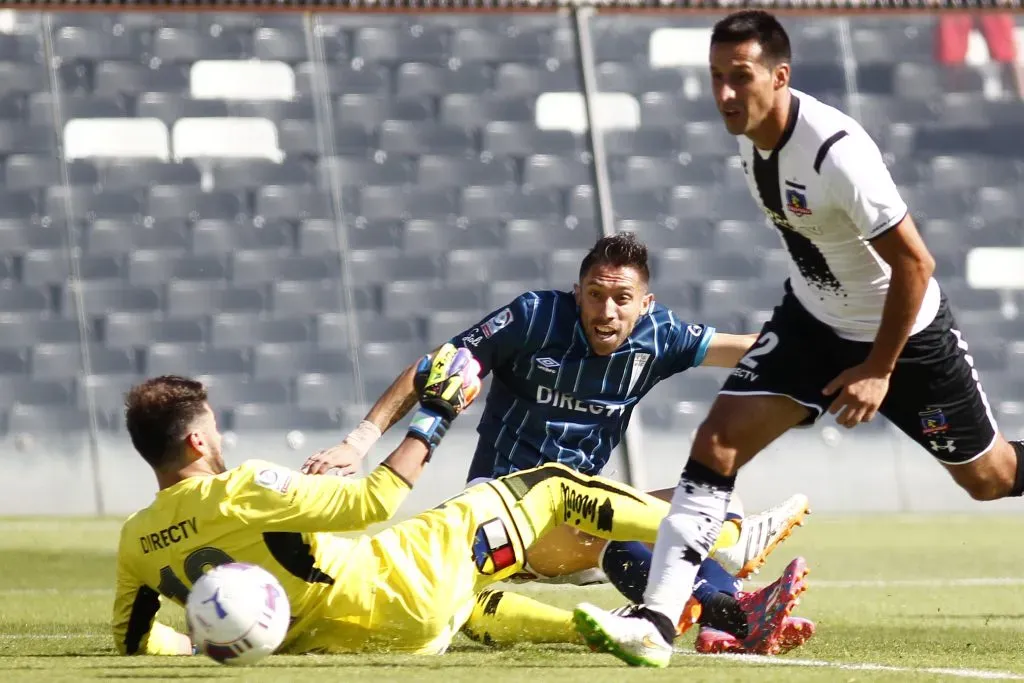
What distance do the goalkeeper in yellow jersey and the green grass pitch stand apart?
129mm

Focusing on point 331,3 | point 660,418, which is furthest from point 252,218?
point 660,418

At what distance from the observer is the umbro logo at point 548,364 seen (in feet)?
19.2

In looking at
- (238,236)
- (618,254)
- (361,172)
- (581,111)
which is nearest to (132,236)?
(238,236)

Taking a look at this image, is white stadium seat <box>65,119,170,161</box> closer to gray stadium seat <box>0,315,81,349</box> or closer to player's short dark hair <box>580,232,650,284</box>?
gray stadium seat <box>0,315,81,349</box>

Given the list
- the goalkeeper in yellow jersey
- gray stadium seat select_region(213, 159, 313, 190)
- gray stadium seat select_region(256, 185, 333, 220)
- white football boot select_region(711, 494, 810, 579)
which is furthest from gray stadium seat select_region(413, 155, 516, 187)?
the goalkeeper in yellow jersey

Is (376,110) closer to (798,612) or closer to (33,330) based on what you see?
(33,330)

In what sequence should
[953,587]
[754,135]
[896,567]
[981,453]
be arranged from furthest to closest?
[896,567], [953,587], [981,453], [754,135]

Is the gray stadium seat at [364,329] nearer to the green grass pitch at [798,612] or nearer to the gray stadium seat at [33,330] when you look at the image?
the gray stadium seat at [33,330]

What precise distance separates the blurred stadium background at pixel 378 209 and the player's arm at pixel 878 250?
7020mm

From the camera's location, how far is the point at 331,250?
1176 centimetres

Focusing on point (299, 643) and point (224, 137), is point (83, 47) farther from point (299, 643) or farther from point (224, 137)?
point (299, 643)

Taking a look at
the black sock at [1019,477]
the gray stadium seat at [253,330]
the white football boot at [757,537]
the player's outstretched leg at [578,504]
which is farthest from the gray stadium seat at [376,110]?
the black sock at [1019,477]

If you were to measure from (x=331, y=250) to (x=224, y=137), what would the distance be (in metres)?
1.31

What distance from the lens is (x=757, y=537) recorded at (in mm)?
5602
